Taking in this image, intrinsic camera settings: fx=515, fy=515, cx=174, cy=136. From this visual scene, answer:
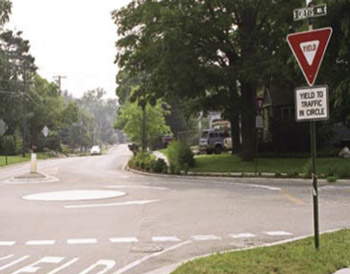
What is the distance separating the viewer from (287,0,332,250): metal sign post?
7113 mm

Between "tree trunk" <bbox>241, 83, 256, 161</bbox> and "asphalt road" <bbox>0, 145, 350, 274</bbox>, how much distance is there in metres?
9.83

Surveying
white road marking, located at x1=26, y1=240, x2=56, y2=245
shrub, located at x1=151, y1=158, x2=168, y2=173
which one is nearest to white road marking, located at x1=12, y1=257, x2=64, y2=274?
white road marking, located at x1=26, y1=240, x2=56, y2=245

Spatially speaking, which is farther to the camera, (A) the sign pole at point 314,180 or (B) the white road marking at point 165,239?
(B) the white road marking at point 165,239

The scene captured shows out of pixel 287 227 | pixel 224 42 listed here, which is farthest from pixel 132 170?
pixel 287 227

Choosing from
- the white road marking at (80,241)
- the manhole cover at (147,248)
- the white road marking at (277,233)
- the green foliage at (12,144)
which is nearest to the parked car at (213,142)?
the green foliage at (12,144)

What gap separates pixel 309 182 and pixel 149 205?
8528mm

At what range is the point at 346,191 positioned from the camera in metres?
16.8

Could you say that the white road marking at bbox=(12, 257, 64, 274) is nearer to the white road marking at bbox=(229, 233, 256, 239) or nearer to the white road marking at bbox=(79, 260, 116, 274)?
the white road marking at bbox=(79, 260, 116, 274)

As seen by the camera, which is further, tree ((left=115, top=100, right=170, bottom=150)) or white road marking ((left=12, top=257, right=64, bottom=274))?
tree ((left=115, top=100, right=170, bottom=150))

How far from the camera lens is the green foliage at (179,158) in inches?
1052

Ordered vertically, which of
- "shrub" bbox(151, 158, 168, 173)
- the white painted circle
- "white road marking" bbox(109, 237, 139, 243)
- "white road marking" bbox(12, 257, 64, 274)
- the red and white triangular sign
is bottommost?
"white road marking" bbox(109, 237, 139, 243)

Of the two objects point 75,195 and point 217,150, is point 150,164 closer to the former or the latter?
point 75,195

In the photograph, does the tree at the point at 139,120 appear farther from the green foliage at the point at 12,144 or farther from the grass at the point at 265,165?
the grass at the point at 265,165

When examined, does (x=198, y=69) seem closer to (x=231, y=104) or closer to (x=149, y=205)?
(x=231, y=104)
